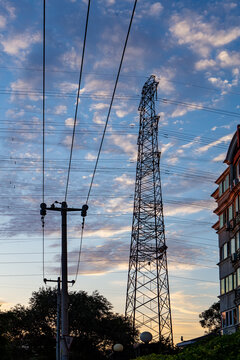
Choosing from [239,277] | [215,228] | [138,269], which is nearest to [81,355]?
[138,269]

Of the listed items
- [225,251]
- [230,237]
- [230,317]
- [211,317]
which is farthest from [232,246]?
[211,317]

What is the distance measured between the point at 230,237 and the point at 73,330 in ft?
117

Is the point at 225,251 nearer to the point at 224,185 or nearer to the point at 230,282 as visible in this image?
the point at 230,282

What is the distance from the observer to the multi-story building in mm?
41438

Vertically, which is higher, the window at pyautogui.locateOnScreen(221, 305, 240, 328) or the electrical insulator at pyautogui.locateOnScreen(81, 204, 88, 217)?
the electrical insulator at pyautogui.locateOnScreen(81, 204, 88, 217)

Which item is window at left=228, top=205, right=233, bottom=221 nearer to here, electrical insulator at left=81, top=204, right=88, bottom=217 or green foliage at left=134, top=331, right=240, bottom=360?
electrical insulator at left=81, top=204, right=88, bottom=217

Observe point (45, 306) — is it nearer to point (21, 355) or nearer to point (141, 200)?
point (21, 355)

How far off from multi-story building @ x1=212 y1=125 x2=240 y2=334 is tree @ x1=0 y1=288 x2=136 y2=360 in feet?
95.1

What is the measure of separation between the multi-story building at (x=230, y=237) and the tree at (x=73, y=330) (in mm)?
29001

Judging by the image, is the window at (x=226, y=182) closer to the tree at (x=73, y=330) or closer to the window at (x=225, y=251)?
the window at (x=225, y=251)

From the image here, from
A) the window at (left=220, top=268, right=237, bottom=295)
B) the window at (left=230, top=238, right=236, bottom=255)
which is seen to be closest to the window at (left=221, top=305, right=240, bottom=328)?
the window at (left=220, top=268, right=237, bottom=295)

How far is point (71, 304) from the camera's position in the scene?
7438 cm

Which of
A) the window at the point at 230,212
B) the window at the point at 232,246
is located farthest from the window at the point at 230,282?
the window at the point at 230,212

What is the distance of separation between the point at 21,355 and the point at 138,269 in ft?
90.8
